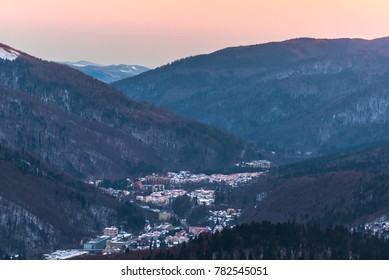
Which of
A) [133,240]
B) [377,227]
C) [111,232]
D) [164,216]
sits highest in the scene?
[377,227]

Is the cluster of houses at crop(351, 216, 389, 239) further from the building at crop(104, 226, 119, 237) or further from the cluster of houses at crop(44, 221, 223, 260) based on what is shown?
the building at crop(104, 226, 119, 237)

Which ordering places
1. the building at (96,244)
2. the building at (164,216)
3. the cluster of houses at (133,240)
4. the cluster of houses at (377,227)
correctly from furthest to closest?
the building at (164,216) < the building at (96,244) < the cluster of houses at (133,240) < the cluster of houses at (377,227)

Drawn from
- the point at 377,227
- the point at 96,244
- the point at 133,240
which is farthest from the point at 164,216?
the point at 377,227

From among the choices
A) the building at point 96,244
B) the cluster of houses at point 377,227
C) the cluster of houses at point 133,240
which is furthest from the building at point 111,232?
the cluster of houses at point 377,227

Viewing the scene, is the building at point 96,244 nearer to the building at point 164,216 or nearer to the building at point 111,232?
the building at point 111,232

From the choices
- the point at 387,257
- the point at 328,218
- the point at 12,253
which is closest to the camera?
the point at 387,257

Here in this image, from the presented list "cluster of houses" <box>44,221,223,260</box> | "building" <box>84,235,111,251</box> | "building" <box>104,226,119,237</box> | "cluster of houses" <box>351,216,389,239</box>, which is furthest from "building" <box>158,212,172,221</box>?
"cluster of houses" <box>351,216,389,239</box>

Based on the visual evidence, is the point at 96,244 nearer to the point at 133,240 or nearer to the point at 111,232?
the point at 133,240

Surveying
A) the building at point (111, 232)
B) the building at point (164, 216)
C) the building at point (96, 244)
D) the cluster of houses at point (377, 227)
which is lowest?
the building at point (96, 244)
